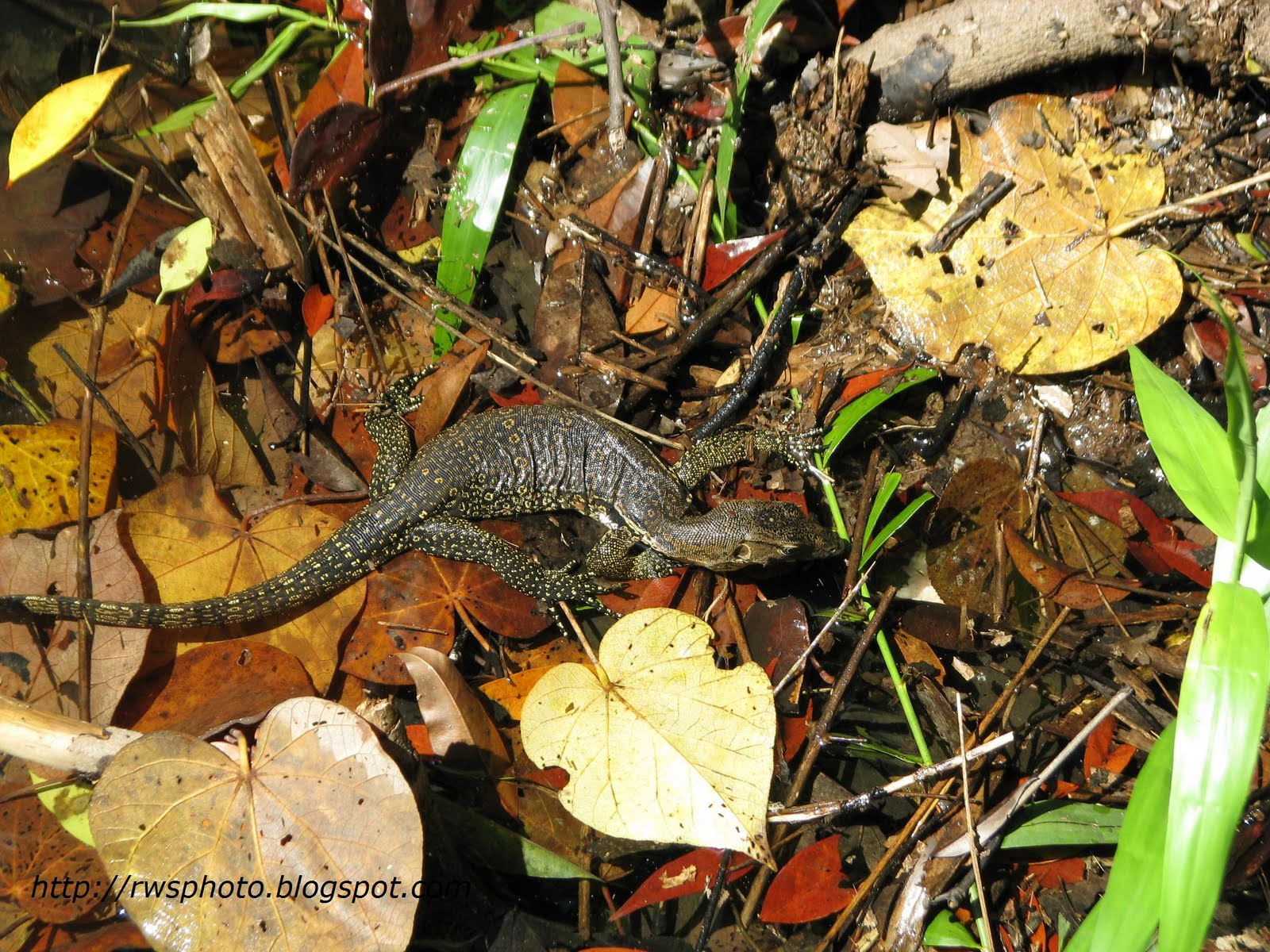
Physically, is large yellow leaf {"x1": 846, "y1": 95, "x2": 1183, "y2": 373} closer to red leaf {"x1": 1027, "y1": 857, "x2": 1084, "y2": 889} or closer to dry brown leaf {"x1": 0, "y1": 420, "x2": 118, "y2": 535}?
red leaf {"x1": 1027, "y1": 857, "x2": 1084, "y2": 889}

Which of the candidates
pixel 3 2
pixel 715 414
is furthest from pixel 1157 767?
pixel 3 2

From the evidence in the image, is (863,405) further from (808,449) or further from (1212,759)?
(1212,759)

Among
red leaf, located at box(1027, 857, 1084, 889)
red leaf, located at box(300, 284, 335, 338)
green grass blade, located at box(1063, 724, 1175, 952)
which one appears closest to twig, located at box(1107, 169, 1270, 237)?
green grass blade, located at box(1063, 724, 1175, 952)

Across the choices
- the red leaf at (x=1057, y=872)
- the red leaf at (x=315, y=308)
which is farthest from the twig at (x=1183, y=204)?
the red leaf at (x=315, y=308)

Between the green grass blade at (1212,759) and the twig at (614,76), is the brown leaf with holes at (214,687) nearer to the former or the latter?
the twig at (614,76)

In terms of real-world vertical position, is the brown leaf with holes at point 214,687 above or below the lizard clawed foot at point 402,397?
below
